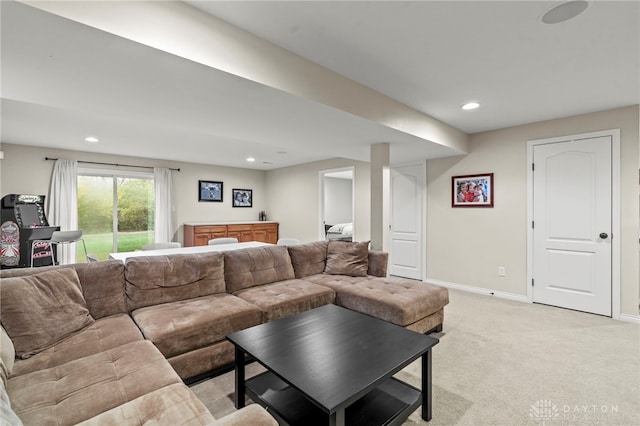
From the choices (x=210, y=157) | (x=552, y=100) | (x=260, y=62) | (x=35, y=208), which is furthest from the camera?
(x=210, y=157)

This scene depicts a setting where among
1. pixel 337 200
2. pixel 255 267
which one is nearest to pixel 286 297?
pixel 255 267

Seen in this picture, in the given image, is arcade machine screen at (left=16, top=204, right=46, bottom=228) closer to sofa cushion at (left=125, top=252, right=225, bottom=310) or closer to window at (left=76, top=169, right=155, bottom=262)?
window at (left=76, top=169, right=155, bottom=262)

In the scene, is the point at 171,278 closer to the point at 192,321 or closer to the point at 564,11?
the point at 192,321

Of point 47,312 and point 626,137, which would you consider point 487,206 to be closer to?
point 626,137

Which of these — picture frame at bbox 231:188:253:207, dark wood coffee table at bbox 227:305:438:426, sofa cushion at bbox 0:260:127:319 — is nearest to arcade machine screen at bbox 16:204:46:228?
sofa cushion at bbox 0:260:127:319

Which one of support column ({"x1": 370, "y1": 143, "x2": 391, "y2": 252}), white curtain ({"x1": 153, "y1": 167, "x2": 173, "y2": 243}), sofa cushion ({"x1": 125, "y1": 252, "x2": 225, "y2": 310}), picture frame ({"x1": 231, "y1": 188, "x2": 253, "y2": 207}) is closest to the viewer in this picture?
sofa cushion ({"x1": 125, "y1": 252, "x2": 225, "y2": 310})

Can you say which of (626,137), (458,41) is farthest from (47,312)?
(626,137)

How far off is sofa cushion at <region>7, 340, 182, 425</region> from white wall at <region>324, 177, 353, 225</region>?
7830 millimetres

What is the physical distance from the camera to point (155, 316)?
221 cm

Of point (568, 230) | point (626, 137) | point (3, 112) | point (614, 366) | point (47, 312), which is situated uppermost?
point (3, 112)

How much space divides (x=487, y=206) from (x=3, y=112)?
618 cm

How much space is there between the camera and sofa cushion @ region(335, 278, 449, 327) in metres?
2.65

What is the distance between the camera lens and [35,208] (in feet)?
15.4

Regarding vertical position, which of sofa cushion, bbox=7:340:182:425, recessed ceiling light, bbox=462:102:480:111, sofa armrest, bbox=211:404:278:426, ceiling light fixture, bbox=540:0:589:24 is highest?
→ recessed ceiling light, bbox=462:102:480:111
